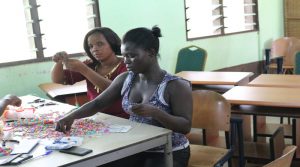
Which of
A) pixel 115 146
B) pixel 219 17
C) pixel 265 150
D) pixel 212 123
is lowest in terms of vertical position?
pixel 265 150

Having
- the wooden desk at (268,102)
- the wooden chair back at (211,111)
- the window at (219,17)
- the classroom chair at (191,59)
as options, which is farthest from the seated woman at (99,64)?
the window at (219,17)

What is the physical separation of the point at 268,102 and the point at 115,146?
1.50 metres

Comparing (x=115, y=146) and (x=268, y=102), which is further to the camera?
(x=268, y=102)

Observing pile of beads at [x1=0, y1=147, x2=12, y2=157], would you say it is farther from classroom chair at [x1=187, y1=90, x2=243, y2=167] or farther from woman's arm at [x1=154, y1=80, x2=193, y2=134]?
classroom chair at [x1=187, y1=90, x2=243, y2=167]

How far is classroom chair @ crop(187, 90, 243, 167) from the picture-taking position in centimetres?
228

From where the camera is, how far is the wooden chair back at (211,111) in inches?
93.5

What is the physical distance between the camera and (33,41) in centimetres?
417

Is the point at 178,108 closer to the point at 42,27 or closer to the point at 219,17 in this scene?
the point at 42,27

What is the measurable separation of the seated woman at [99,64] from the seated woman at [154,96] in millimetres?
327

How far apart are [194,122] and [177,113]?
58 centimetres

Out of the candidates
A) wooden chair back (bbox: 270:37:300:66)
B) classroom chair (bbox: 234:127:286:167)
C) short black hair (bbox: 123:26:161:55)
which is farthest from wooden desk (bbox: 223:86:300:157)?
wooden chair back (bbox: 270:37:300:66)

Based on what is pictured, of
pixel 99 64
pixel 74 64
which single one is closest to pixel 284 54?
pixel 99 64

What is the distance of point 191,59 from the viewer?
493 centimetres

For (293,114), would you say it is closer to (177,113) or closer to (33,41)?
(177,113)
